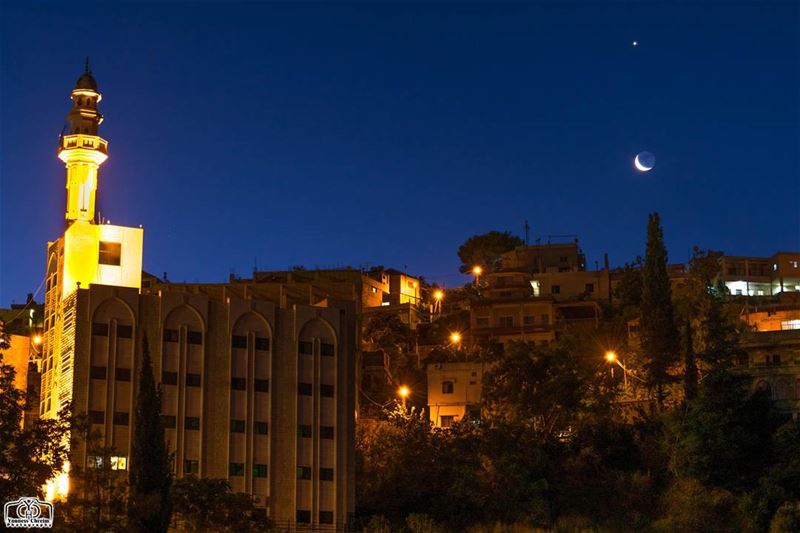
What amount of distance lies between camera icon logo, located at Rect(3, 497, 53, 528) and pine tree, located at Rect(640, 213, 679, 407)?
1517 inches

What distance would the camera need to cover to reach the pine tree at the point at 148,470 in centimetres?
4322

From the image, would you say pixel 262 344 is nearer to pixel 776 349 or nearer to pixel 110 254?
pixel 110 254

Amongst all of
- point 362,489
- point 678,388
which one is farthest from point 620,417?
point 362,489

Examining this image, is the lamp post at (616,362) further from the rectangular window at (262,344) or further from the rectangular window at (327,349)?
the rectangular window at (262,344)

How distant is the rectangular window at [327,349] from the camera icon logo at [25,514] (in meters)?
23.8

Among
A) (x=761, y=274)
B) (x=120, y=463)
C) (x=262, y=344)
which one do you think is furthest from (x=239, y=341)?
(x=761, y=274)

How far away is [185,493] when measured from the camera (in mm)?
50031

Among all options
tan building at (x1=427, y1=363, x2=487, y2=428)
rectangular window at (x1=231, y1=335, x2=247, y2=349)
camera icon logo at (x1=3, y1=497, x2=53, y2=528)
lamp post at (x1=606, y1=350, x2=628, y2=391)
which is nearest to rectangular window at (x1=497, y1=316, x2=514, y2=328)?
tan building at (x1=427, y1=363, x2=487, y2=428)

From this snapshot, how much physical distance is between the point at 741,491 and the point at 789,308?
99.1 ft

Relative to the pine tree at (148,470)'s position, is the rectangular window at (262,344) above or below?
above

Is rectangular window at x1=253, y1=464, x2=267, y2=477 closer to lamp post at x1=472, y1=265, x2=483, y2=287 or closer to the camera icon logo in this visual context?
the camera icon logo

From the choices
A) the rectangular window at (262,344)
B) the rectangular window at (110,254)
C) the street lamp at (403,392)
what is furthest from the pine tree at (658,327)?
the rectangular window at (110,254)

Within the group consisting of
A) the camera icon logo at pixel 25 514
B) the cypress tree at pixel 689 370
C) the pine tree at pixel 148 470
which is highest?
the cypress tree at pixel 689 370

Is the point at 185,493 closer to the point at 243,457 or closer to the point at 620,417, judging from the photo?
the point at 243,457
